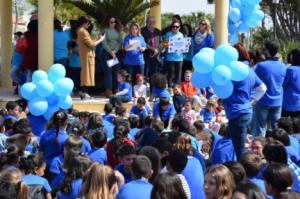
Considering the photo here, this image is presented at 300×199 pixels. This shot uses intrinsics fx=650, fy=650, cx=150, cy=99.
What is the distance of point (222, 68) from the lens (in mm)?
8164

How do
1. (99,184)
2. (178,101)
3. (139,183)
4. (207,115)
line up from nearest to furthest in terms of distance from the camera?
1. (99,184)
2. (139,183)
3. (207,115)
4. (178,101)

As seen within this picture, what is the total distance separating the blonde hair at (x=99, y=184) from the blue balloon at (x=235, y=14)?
996cm

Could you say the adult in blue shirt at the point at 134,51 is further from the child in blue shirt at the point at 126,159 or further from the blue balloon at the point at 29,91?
the child in blue shirt at the point at 126,159

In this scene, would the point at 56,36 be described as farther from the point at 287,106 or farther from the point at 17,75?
the point at 287,106

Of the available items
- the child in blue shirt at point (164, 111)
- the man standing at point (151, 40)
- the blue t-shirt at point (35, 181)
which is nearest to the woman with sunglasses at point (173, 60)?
the man standing at point (151, 40)

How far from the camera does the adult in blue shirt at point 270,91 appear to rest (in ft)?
30.5

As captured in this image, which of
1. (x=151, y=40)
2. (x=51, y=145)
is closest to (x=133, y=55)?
(x=151, y=40)

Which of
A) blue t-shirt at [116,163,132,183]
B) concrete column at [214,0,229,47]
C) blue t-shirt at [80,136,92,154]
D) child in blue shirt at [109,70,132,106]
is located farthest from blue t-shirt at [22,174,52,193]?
concrete column at [214,0,229,47]

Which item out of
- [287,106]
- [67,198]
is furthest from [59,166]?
[287,106]

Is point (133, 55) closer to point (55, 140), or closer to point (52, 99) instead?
point (52, 99)

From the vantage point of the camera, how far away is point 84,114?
374 inches

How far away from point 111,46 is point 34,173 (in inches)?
309

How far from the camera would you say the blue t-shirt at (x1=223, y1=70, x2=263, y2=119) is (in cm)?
829

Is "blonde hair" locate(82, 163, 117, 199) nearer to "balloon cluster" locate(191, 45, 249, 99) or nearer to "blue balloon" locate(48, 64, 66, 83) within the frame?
"balloon cluster" locate(191, 45, 249, 99)
